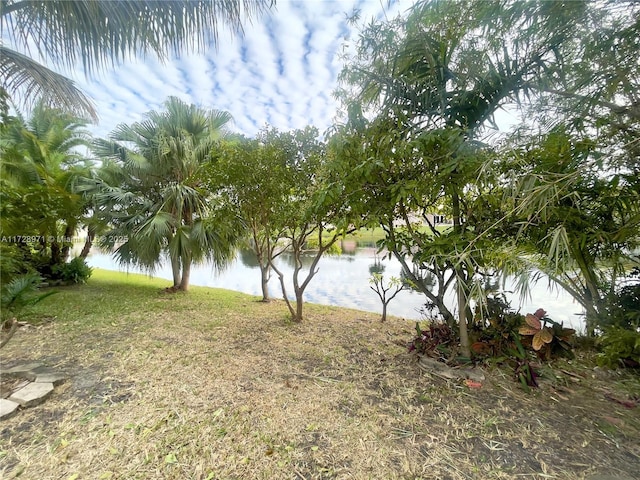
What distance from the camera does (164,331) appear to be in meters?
3.53

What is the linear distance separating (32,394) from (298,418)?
78.3 inches

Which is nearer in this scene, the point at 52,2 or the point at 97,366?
the point at 52,2

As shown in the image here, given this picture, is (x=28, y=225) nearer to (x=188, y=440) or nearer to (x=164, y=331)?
(x=164, y=331)

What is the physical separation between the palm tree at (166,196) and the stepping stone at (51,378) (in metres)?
3.12

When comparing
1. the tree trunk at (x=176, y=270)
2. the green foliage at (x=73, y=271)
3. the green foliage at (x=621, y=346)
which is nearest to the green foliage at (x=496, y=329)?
the green foliage at (x=621, y=346)

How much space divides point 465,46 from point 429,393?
2.85 meters

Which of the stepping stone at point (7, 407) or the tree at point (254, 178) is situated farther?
the tree at point (254, 178)

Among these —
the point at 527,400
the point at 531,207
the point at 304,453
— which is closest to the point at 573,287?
the point at 527,400

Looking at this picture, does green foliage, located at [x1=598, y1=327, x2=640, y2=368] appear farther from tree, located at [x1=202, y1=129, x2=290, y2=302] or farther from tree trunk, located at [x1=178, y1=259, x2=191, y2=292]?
tree trunk, located at [x1=178, y1=259, x2=191, y2=292]

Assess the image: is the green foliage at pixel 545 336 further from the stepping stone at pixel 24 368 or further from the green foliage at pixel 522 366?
the stepping stone at pixel 24 368

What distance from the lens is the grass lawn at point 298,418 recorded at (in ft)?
4.58

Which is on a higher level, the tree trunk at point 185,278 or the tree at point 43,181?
the tree at point 43,181

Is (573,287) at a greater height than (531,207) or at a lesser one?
lesser

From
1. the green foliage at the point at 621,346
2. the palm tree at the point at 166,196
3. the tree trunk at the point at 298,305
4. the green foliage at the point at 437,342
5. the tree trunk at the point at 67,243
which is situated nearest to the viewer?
the green foliage at the point at 621,346
